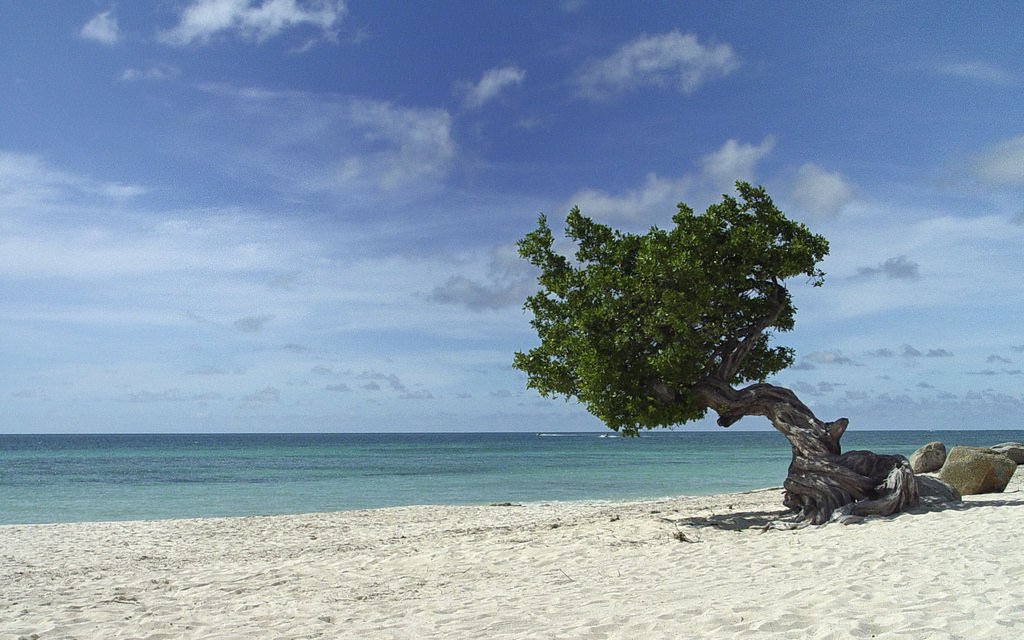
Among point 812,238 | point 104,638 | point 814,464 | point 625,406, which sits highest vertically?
point 812,238

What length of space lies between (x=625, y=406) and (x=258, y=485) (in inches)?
1056

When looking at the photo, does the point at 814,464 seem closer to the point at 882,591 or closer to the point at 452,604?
the point at 882,591

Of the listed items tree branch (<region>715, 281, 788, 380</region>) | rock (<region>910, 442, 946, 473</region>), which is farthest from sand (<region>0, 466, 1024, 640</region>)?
rock (<region>910, 442, 946, 473</region>)

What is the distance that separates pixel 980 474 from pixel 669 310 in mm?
10764

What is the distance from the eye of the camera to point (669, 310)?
14297mm

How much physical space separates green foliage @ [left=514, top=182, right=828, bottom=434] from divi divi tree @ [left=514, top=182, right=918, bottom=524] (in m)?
0.03

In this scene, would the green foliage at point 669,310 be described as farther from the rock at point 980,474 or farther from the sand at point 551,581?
the rock at point 980,474

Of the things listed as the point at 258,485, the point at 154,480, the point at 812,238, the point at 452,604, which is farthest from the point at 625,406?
the point at 154,480

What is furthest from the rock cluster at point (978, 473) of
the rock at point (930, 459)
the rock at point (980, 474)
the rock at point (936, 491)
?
the rock at point (930, 459)

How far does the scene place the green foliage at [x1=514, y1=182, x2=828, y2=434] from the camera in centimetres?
1454

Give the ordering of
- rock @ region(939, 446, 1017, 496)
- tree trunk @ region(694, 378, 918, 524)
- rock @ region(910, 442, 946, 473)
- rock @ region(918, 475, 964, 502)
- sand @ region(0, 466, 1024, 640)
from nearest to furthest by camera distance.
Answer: sand @ region(0, 466, 1024, 640)
tree trunk @ region(694, 378, 918, 524)
rock @ region(918, 475, 964, 502)
rock @ region(939, 446, 1017, 496)
rock @ region(910, 442, 946, 473)

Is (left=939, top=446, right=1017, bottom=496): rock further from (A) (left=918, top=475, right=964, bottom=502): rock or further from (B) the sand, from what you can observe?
(A) (left=918, top=475, right=964, bottom=502): rock

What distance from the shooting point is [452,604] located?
28.0ft

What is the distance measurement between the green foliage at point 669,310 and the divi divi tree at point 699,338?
0.03 metres
